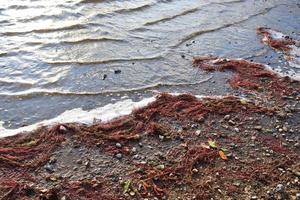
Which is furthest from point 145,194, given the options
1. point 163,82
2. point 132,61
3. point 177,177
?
point 132,61

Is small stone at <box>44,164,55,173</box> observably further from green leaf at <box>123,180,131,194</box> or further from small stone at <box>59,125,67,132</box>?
green leaf at <box>123,180,131,194</box>

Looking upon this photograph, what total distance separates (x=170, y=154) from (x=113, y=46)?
4.59m

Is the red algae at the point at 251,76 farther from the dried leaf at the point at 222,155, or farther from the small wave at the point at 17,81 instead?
the small wave at the point at 17,81

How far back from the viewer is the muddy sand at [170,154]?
575 centimetres

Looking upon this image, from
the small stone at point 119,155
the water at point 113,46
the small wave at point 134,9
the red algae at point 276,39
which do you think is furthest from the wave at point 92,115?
the small wave at point 134,9

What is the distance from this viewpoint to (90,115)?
7.46 m

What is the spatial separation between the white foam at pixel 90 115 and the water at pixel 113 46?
15 cm

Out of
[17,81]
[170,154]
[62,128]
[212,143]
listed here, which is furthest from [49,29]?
[212,143]

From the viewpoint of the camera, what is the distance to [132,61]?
31.4ft

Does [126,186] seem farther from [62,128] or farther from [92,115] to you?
[92,115]

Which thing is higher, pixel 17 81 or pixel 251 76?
pixel 17 81

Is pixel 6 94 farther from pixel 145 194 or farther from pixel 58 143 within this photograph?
pixel 145 194

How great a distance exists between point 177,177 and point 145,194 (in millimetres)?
612

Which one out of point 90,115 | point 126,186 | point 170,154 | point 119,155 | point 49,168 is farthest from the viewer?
point 90,115
